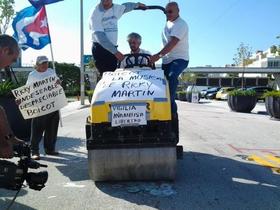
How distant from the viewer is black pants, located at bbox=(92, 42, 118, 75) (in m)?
7.25

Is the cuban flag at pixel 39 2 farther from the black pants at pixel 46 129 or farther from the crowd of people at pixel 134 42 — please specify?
the crowd of people at pixel 134 42

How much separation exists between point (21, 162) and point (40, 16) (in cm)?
868

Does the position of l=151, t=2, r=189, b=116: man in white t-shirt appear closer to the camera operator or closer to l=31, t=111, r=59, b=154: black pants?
l=31, t=111, r=59, b=154: black pants

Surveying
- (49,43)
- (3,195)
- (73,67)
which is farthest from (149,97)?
(73,67)

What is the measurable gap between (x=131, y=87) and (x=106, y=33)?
156cm

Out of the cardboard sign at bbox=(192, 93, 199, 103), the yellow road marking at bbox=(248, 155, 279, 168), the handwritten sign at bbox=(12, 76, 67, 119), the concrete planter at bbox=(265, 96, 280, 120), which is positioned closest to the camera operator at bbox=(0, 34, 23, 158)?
the handwritten sign at bbox=(12, 76, 67, 119)

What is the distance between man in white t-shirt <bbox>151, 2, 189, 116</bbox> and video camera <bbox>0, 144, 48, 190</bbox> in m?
3.00

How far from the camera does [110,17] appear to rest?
7113mm

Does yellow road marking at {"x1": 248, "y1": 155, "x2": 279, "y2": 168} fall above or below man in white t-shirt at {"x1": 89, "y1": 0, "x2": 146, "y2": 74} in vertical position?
below

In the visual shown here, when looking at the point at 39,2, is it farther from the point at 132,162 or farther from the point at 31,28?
the point at 132,162

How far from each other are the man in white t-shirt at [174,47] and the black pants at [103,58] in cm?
76

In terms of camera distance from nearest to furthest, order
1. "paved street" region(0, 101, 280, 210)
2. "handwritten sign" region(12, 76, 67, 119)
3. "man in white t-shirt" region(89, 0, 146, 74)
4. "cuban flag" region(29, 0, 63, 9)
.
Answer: "paved street" region(0, 101, 280, 210)
"man in white t-shirt" region(89, 0, 146, 74)
"handwritten sign" region(12, 76, 67, 119)
"cuban flag" region(29, 0, 63, 9)

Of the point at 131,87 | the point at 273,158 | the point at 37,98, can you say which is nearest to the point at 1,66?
the point at 131,87

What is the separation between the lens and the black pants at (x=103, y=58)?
7.25 metres
